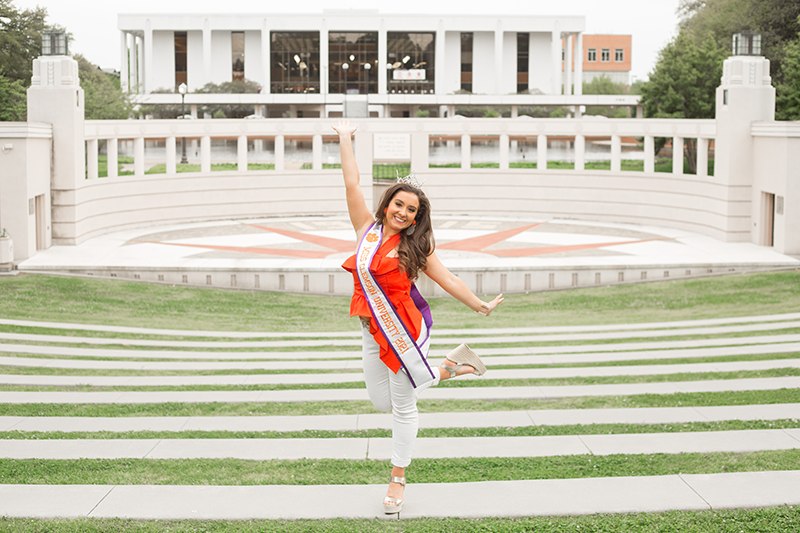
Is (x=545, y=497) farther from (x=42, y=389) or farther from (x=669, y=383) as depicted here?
(x=42, y=389)

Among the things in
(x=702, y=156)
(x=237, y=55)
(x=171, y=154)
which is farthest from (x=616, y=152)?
(x=237, y=55)

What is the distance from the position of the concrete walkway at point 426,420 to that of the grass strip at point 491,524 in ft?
8.35

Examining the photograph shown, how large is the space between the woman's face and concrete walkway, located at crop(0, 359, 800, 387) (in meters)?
5.06

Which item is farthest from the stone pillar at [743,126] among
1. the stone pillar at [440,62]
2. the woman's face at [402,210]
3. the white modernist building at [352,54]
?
the stone pillar at [440,62]

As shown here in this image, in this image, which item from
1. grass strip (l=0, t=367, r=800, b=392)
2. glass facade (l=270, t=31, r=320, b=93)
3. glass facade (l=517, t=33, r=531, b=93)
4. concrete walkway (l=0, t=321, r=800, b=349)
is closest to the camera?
grass strip (l=0, t=367, r=800, b=392)

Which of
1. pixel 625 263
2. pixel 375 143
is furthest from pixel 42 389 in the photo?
pixel 375 143

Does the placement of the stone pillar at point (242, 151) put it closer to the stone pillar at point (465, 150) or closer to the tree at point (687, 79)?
the stone pillar at point (465, 150)

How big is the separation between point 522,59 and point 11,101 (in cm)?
5668

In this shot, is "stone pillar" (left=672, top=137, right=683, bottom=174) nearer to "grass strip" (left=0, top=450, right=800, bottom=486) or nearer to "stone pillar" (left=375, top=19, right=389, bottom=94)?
"grass strip" (left=0, top=450, right=800, bottom=486)

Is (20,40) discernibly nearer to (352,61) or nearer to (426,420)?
(352,61)

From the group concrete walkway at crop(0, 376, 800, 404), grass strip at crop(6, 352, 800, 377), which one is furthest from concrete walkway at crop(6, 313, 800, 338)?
concrete walkway at crop(0, 376, 800, 404)

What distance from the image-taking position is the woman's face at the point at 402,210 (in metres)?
5.73

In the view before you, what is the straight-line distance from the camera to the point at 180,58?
84812mm

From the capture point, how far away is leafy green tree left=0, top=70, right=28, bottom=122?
41719mm
